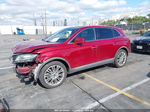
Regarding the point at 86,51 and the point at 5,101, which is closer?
the point at 5,101

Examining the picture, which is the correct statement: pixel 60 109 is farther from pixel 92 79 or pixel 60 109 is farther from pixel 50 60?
pixel 92 79

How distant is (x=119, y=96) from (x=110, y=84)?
660 mm

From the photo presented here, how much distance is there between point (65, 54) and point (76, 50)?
41cm

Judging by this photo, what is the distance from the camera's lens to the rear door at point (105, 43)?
166 inches

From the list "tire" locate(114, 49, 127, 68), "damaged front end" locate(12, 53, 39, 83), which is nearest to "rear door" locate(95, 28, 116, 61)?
"tire" locate(114, 49, 127, 68)

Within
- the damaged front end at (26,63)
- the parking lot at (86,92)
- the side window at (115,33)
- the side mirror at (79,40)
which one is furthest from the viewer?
the side window at (115,33)

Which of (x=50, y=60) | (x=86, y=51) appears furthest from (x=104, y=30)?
(x=50, y=60)

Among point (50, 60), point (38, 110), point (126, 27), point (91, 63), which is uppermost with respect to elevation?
point (126, 27)

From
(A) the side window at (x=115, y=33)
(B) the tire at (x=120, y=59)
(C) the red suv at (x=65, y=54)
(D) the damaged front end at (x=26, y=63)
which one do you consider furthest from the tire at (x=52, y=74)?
(A) the side window at (x=115, y=33)

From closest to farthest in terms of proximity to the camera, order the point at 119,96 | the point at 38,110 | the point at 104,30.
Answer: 1. the point at 38,110
2. the point at 119,96
3. the point at 104,30

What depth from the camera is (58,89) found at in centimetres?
A: 336

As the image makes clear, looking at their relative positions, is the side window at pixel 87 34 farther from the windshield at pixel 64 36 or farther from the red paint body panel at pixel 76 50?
the windshield at pixel 64 36

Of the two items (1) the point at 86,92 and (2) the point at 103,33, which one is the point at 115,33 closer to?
(2) the point at 103,33

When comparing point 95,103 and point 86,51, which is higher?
point 86,51
